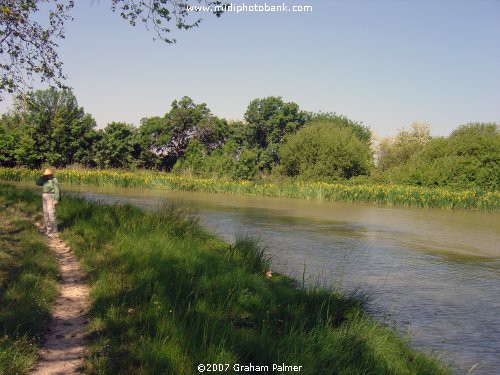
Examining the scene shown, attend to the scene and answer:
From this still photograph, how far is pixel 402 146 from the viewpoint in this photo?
7075cm

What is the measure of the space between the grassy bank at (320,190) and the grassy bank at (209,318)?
88.2 feet

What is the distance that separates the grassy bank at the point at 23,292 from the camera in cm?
469

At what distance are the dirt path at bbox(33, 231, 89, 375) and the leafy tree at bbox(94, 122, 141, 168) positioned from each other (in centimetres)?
4758

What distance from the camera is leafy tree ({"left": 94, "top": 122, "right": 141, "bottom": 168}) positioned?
5403 centimetres

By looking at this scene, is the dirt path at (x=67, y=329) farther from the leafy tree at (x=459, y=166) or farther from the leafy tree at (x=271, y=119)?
the leafy tree at (x=271, y=119)

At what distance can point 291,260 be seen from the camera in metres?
12.4

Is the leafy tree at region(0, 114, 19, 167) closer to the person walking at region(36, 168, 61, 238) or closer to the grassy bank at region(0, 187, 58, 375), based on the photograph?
the person walking at region(36, 168, 61, 238)

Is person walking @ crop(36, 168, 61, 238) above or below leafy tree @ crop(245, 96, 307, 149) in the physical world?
below

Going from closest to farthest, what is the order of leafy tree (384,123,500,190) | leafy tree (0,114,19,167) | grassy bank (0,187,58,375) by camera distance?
grassy bank (0,187,58,375)
leafy tree (384,123,500,190)
leafy tree (0,114,19,167)

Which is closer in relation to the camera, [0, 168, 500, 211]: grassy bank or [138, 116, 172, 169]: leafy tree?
[0, 168, 500, 211]: grassy bank

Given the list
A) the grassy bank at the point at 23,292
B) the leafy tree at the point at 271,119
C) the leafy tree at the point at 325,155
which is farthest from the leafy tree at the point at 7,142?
the grassy bank at the point at 23,292

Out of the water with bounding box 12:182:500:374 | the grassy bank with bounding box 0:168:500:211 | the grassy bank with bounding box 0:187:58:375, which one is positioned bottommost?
the water with bounding box 12:182:500:374

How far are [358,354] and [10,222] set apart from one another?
361 inches

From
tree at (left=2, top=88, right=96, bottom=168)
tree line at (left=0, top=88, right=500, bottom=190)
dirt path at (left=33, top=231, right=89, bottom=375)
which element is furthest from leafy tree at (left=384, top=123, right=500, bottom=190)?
dirt path at (left=33, top=231, right=89, bottom=375)
